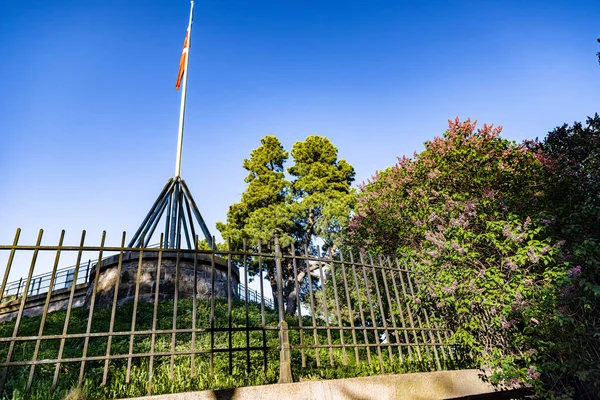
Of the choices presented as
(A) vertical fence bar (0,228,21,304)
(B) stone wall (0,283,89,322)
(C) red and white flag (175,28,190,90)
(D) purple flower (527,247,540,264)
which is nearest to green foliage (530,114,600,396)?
(D) purple flower (527,247,540,264)

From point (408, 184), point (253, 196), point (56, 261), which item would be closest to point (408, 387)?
point (56, 261)

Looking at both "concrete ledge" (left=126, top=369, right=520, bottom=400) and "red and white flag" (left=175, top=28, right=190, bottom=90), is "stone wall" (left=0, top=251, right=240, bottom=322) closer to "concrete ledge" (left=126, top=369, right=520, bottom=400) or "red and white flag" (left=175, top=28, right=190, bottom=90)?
"red and white flag" (left=175, top=28, right=190, bottom=90)

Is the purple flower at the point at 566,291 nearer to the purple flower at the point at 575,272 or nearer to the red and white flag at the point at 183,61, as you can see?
the purple flower at the point at 575,272

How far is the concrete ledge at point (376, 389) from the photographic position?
285 cm

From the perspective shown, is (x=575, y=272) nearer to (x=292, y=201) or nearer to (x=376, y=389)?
(x=376, y=389)

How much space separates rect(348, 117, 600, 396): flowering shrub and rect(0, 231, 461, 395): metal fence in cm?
58

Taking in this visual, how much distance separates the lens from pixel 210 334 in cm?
676

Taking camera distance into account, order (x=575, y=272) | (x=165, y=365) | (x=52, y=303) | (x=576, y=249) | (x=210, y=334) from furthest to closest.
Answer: (x=52, y=303) < (x=210, y=334) < (x=576, y=249) < (x=575, y=272) < (x=165, y=365)

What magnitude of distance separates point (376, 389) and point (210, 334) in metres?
4.25

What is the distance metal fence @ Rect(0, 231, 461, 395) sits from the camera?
10.2 ft

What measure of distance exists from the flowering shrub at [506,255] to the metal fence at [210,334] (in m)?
0.58

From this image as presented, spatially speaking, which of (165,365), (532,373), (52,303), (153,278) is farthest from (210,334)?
(52,303)

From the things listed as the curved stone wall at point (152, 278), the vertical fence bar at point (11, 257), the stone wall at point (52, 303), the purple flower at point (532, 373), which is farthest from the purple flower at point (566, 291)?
the stone wall at point (52, 303)

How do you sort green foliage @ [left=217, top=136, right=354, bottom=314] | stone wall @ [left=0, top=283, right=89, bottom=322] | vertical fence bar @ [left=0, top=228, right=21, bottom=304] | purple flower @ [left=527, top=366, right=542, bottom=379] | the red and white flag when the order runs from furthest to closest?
1. green foliage @ [left=217, top=136, right=354, bottom=314]
2. stone wall @ [left=0, top=283, right=89, bottom=322]
3. the red and white flag
4. purple flower @ [left=527, top=366, right=542, bottom=379]
5. vertical fence bar @ [left=0, top=228, right=21, bottom=304]
